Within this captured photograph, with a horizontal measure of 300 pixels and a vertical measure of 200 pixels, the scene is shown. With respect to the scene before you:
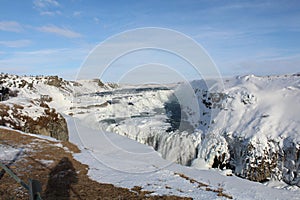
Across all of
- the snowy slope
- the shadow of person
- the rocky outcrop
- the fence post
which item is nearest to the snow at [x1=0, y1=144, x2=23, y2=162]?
the shadow of person

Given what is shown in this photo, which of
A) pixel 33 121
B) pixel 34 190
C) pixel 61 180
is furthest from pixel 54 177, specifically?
pixel 33 121

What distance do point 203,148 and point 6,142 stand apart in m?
13.2

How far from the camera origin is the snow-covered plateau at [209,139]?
1107 centimetres

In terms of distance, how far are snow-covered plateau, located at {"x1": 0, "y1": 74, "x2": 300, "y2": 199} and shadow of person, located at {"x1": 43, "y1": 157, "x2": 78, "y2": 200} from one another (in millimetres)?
904

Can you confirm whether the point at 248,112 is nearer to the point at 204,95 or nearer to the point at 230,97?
the point at 230,97

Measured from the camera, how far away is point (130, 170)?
10945mm

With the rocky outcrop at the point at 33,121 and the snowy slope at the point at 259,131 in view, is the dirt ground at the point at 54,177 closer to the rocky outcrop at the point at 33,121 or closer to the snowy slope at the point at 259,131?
the rocky outcrop at the point at 33,121

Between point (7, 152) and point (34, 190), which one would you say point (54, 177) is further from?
point (34, 190)

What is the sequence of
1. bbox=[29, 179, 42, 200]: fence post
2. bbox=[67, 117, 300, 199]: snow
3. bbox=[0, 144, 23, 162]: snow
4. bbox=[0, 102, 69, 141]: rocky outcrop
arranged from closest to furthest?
bbox=[29, 179, 42, 200]: fence post → bbox=[67, 117, 300, 199]: snow → bbox=[0, 144, 23, 162]: snow → bbox=[0, 102, 69, 141]: rocky outcrop

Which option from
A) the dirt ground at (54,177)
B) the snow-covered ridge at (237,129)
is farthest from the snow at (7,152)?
the snow-covered ridge at (237,129)

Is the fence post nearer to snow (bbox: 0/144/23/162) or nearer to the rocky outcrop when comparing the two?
snow (bbox: 0/144/23/162)

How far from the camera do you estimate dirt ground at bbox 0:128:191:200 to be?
24.6 ft

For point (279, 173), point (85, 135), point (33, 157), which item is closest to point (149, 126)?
point (85, 135)

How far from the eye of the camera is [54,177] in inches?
345
